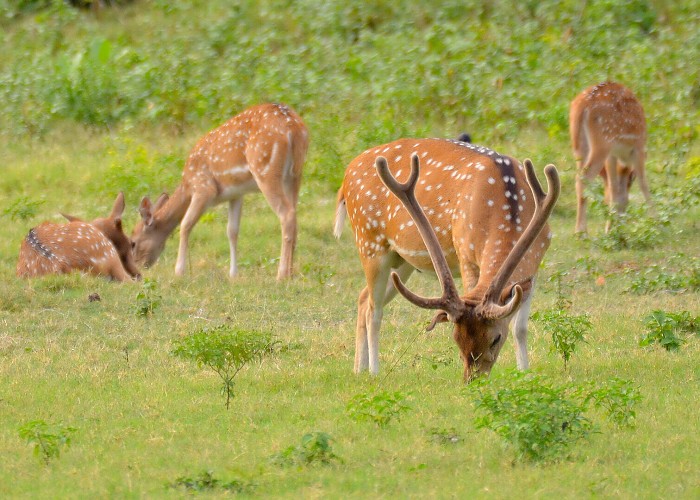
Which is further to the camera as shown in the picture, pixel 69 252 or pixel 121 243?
pixel 121 243

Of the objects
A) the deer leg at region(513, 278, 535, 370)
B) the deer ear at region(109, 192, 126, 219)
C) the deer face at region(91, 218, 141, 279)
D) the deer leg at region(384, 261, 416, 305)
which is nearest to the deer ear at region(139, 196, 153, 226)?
the deer ear at region(109, 192, 126, 219)

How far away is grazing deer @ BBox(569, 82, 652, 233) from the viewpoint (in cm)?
1430

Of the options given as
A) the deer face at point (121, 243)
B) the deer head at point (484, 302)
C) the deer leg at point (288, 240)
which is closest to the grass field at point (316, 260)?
the deer leg at point (288, 240)

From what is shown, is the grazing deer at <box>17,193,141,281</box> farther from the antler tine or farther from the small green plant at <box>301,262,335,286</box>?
the antler tine

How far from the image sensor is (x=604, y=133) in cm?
1435

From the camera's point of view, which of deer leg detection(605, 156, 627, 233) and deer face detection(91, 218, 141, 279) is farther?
deer leg detection(605, 156, 627, 233)

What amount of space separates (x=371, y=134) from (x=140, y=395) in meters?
8.30

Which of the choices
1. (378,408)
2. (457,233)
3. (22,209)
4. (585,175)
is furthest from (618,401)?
(22,209)

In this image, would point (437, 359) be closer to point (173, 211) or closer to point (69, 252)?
point (69, 252)

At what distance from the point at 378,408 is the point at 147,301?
4.29 m

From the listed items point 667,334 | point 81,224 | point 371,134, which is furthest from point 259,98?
point 667,334

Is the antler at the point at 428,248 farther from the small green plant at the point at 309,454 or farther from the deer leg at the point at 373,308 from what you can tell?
the small green plant at the point at 309,454

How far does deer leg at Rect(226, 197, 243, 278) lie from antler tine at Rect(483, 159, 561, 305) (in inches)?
→ 223

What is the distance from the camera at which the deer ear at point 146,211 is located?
46.7ft
